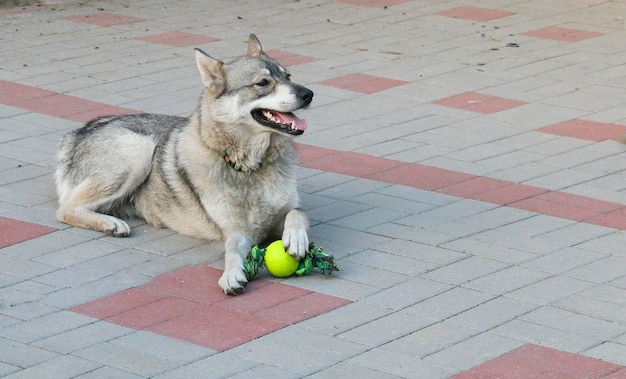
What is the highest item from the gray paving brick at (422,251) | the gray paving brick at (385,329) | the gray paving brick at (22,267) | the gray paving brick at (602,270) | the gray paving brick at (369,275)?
the gray paving brick at (22,267)

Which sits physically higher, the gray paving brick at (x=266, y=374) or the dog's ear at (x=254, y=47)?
the dog's ear at (x=254, y=47)

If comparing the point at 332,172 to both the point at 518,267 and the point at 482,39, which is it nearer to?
the point at 518,267

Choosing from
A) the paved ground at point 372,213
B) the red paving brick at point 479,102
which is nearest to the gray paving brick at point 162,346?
the paved ground at point 372,213

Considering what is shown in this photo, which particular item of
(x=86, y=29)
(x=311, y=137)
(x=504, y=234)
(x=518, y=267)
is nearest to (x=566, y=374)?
(x=518, y=267)

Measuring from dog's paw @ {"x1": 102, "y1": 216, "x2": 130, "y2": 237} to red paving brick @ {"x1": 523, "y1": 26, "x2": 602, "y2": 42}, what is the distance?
6.70 m

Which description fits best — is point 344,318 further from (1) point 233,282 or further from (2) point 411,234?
(2) point 411,234

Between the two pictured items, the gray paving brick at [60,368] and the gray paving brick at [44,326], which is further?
the gray paving brick at [44,326]

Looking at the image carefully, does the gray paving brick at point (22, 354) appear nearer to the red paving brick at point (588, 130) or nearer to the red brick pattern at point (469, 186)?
the red brick pattern at point (469, 186)

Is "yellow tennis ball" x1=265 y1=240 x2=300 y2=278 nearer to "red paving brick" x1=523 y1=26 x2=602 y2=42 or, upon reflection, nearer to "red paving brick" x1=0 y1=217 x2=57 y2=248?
"red paving brick" x1=0 y1=217 x2=57 y2=248

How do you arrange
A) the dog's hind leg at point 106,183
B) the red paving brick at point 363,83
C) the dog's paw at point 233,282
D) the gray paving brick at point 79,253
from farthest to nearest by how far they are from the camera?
the red paving brick at point 363,83
the dog's hind leg at point 106,183
the gray paving brick at point 79,253
the dog's paw at point 233,282

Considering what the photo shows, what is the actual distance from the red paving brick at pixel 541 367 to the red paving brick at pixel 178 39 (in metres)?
7.54

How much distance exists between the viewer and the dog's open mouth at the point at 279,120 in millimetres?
6805

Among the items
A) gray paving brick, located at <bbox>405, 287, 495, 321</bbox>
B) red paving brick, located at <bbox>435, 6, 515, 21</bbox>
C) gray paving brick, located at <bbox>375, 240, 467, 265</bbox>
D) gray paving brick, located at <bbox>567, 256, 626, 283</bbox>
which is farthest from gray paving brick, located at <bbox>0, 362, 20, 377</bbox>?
red paving brick, located at <bbox>435, 6, 515, 21</bbox>

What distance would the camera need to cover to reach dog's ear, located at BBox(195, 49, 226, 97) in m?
6.88
